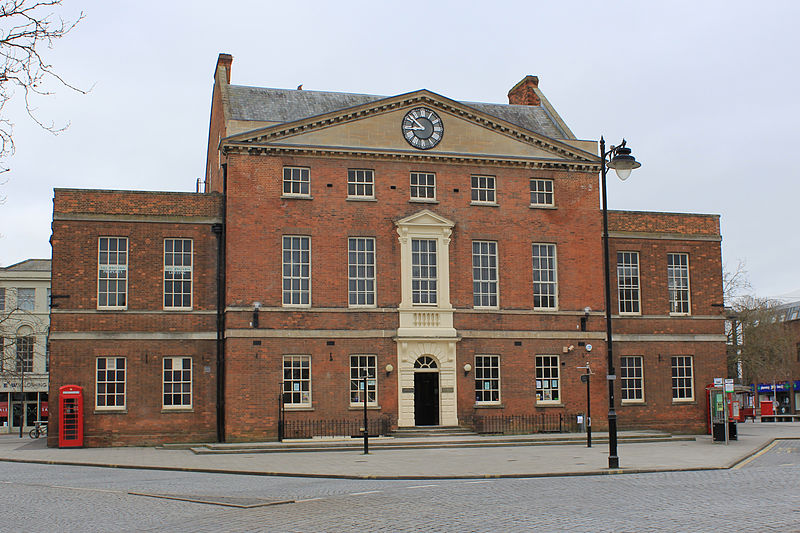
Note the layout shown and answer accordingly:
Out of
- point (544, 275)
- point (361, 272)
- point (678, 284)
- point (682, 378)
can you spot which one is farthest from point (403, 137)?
point (682, 378)

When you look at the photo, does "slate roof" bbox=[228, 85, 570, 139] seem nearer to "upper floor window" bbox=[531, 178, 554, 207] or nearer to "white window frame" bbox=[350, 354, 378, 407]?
"upper floor window" bbox=[531, 178, 554, 207]

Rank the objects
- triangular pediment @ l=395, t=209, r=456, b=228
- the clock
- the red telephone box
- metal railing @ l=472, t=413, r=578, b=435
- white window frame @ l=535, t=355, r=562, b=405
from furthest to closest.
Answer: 1. white window frame @ l=535, t=355, r=562, b=405
2. the clock
3. triangular pediment @ l=395, t=209, r=456, b=228
4. metal railing @ l=472, t=413, r=578, b=435
5. the red telephone box

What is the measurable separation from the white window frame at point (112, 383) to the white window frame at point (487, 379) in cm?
1333

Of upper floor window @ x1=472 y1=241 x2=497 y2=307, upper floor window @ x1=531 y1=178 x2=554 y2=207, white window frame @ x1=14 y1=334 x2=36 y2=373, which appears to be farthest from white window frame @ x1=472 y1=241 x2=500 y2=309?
white window frame @ x1=14 y1=334 x2=36 y2=373

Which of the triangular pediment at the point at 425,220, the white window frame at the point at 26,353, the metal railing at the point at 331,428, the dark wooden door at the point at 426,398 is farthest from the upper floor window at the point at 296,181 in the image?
the white window frame at the point at 26,353

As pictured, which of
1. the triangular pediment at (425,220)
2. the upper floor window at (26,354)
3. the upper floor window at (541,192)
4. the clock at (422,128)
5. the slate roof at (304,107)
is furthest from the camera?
the upper floor window at (26,354)

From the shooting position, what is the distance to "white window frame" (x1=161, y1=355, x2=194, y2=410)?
109 ft

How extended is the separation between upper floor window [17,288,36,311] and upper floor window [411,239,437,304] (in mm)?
32414

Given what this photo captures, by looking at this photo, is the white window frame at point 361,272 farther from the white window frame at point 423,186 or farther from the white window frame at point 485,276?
the white window frame at point 485,276

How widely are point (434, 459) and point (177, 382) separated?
40.7 ft

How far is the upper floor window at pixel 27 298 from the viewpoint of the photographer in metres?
56.4

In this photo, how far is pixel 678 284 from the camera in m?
39.2

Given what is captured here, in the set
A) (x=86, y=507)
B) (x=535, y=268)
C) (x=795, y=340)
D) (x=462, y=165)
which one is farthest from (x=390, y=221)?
(x=795, y=340)

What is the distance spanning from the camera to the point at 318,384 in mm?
33188
